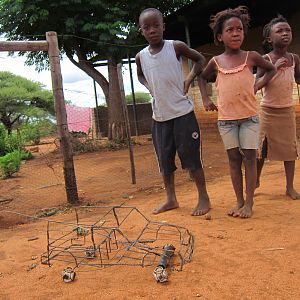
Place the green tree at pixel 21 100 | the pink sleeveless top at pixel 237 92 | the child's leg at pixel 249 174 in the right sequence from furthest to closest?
the green tree at pixel 21 100 → the child's leg at pixel 249 174 → the pink sleeveless top at pixel 237 92

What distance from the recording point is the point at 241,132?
130 inches

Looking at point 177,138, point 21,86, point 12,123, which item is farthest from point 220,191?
point 21,86

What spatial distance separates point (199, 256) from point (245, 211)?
0.91 meters

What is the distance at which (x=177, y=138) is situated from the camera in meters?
3.55

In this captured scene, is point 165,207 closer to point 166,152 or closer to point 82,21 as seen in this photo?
point 166,152


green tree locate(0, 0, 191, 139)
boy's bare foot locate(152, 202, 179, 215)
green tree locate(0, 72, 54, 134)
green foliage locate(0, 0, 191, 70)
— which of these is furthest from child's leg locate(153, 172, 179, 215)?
green tree locate(0, 72, 54, 134)

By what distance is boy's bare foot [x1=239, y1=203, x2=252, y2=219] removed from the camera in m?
3.23

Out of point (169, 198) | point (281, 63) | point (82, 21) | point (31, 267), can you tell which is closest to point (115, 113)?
point (82, 21)

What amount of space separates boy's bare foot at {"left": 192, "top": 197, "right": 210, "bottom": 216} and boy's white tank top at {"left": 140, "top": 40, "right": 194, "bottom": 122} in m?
0.77

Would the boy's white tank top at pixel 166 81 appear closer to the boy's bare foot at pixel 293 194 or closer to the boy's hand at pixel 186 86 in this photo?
the boy's hand at pixel 186 86

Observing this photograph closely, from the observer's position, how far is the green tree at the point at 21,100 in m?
20.1

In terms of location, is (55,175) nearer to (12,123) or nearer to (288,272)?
(288,272)

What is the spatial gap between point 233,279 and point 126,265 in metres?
0.64

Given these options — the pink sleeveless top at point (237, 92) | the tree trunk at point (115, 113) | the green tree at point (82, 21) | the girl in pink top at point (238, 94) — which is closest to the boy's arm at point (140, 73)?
the girl in pink top at point (238, 94)
